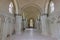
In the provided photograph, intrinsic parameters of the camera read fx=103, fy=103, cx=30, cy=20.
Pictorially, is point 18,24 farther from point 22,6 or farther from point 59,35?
point 59,35

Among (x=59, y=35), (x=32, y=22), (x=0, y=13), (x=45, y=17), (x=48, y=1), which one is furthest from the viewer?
(x=32, y=22)

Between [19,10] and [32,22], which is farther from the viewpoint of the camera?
[32,22]

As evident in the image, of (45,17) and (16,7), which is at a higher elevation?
(16,7)

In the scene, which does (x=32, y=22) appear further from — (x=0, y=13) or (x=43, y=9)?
(x=0, y=13)

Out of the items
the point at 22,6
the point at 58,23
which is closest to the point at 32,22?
the point at 22,6

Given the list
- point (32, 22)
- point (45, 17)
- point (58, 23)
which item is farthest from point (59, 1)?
point (32, 22)

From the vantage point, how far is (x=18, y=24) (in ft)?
43.8

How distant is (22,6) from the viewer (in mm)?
13672

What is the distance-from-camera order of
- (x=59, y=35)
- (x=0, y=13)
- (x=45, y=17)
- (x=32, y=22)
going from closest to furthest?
(x=0, y=13) < (x=59, y=35) < (x=45, y=17) < (x=32, y=22)

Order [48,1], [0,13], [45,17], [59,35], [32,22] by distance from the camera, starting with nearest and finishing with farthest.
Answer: [0,13] → [59,35] → [48,1] → [45,17] → [32,22]

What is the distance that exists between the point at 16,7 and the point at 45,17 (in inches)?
152

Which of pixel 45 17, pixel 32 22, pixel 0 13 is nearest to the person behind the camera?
pixel 0 13

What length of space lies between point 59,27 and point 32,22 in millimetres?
27196

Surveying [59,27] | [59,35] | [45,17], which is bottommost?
[59,35]
